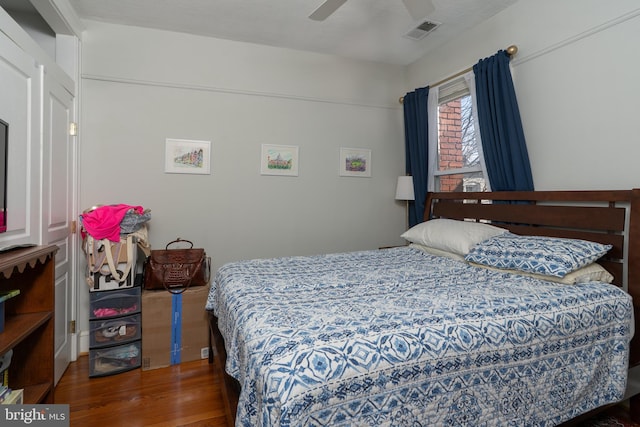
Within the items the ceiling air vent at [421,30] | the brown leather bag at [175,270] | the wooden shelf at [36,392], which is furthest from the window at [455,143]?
the wooden shelf at [36,392]

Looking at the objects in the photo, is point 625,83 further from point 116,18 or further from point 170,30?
point 116,18

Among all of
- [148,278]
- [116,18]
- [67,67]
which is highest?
[116,18]

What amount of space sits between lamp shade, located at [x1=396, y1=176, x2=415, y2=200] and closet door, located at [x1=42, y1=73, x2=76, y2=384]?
2891mm

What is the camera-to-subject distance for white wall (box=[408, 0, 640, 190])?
1.91m

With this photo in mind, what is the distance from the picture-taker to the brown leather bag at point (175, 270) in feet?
8.07

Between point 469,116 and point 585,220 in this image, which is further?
point 469,116

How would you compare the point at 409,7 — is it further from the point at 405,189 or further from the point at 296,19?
the point at 405,189

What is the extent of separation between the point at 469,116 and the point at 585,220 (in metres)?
1.35

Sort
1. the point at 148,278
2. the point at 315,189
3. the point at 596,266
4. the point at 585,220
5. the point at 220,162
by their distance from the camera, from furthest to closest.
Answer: the point at 315,189, the point at 220,162, the point at 148,278, the point at 585,220, the point at 596,266

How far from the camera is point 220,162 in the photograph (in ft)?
9.95

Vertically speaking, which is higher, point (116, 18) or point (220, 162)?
point (116, 18)

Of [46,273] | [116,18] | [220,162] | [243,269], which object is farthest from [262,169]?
[46,273]

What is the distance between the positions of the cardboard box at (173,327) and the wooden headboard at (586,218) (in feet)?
7.67

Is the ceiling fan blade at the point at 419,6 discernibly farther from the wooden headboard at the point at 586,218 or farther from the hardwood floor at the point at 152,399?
the hardwood floor at the point at 152,399
